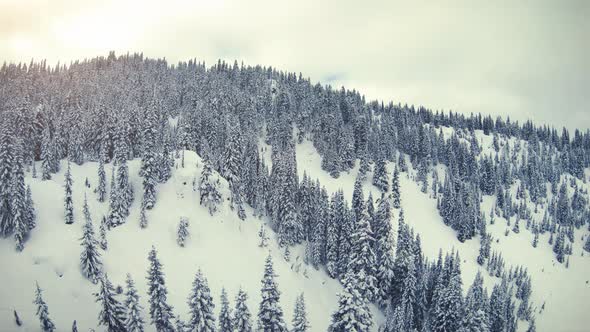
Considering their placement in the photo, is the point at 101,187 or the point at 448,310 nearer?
Answer: the point at 448,310

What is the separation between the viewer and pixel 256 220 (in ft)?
310

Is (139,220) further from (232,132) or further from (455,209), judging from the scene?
(455,209)

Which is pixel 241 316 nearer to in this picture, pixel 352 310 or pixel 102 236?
pixel 352 310

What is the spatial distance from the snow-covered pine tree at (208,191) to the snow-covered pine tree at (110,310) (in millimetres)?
38960

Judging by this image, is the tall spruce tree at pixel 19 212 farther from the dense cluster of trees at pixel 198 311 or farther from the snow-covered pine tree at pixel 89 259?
the dense cluster of trees at pixel 198 311

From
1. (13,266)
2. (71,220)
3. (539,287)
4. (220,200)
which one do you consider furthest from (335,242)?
(539,287)

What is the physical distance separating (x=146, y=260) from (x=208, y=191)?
21.7m

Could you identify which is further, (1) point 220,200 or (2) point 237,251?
(1) point 220,200

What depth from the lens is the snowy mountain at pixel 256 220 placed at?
58000 mm

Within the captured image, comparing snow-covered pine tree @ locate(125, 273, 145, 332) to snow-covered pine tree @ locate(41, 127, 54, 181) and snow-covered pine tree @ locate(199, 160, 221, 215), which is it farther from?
snow-covered pine tree @ locate(41, 127, 54, 181)

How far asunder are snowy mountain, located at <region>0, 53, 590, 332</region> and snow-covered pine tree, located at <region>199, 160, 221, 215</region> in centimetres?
27

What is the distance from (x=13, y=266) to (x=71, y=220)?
1324 centimetres

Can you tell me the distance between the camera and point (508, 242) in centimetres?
13838

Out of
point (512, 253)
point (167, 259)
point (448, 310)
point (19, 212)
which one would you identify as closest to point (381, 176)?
point (512, 253)
